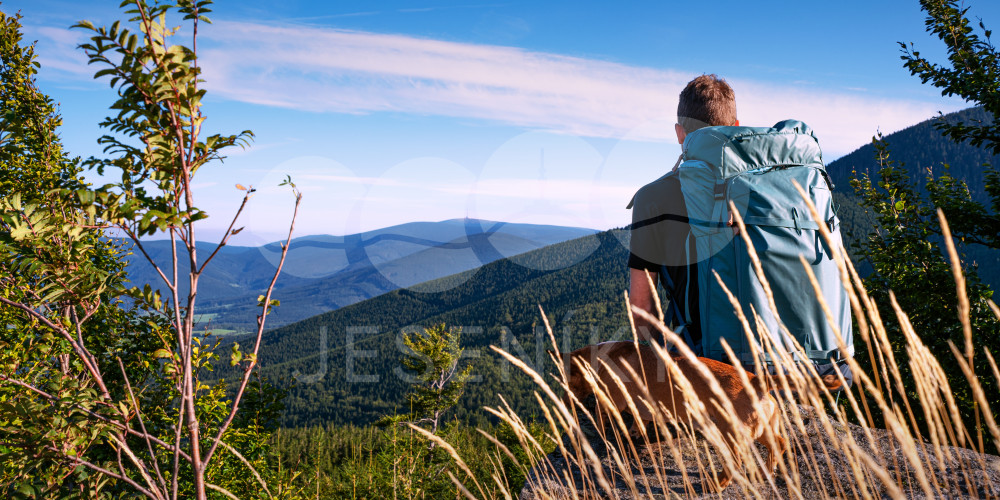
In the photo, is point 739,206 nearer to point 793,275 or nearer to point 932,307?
point 793,275

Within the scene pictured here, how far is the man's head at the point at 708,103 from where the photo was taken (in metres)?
2.44

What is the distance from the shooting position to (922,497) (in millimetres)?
2018

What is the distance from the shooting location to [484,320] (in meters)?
89.8

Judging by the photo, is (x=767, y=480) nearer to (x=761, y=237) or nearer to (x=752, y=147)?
(x=761, y=237)

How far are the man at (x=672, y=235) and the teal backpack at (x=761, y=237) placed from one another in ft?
0.46

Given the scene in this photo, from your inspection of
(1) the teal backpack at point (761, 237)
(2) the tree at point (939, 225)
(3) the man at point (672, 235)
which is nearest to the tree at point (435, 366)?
(2) the tree at point (939, 225)

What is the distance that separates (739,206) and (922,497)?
4.57ft

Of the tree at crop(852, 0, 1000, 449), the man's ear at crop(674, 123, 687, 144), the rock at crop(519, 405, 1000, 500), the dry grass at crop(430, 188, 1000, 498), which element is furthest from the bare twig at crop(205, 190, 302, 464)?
the tree at crop(852, 0, 1000, 449)

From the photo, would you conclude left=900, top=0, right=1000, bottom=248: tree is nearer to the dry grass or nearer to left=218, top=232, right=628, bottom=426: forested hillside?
the dry grass

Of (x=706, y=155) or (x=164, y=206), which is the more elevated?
(x=706, y=155)

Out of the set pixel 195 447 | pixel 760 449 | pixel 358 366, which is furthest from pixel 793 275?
pixel 358 366

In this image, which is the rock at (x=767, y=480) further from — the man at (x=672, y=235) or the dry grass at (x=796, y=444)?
the man at (x=672, y=235)

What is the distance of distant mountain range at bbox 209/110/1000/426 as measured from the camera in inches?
2486

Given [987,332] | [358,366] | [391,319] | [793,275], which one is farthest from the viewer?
[391,319]
